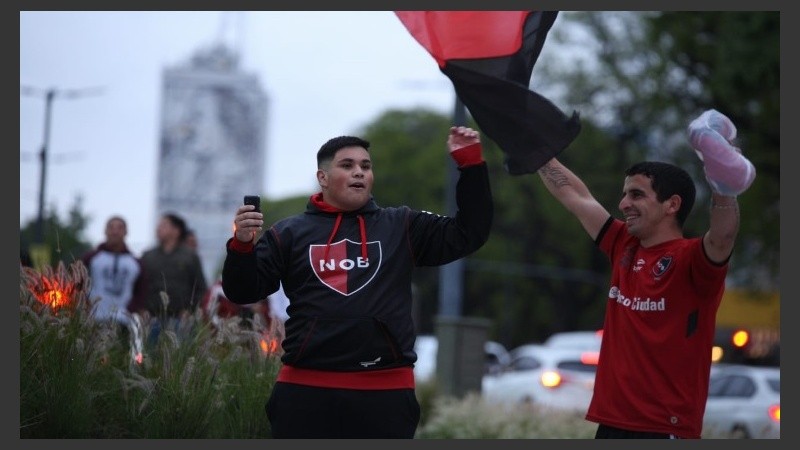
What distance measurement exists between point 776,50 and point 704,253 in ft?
65.0

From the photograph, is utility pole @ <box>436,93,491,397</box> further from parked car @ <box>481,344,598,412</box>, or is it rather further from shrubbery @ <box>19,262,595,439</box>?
shrubbery @ <box>19,262,595,439</box>

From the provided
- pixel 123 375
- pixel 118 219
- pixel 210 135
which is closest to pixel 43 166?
pixel 118 219

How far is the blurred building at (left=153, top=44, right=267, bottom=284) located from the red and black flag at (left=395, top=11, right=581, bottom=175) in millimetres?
86956

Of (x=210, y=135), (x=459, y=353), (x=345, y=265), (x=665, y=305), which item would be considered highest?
(x=210, y=135)

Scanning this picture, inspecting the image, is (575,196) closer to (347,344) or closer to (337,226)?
(337,226)

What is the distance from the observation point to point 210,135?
332 ft

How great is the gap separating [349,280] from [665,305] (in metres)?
1.38

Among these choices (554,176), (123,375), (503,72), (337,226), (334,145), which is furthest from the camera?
(123,375)

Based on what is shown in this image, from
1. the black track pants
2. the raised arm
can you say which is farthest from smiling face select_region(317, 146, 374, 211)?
the raised arm

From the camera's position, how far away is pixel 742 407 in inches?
736

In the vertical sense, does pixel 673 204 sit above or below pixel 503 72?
below

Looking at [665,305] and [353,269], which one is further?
[665,305]

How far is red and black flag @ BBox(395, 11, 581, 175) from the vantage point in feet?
23.4

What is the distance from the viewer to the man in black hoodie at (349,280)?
5.80 metres
